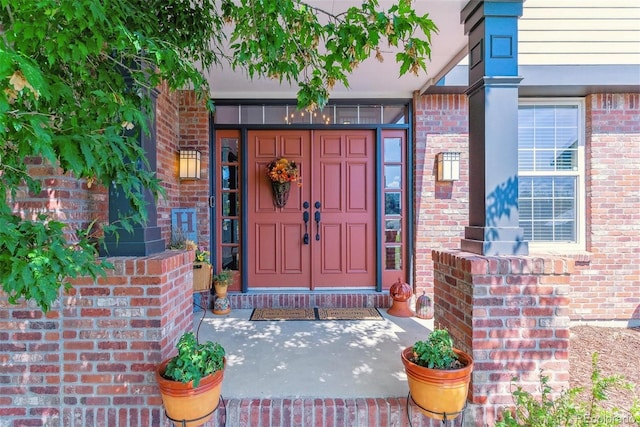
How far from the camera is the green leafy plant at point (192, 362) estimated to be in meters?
1.60

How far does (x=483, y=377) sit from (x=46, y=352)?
244cm

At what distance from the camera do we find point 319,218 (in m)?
3.82

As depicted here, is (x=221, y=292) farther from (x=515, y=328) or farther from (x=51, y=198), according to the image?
(x=515, y=328)

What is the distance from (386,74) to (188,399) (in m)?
3.12

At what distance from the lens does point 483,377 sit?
1838 mm

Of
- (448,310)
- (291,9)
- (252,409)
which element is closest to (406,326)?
(448,310)

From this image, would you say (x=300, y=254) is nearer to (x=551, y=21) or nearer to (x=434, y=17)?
(x=434, y=17)

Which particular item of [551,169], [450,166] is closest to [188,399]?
[450,166]

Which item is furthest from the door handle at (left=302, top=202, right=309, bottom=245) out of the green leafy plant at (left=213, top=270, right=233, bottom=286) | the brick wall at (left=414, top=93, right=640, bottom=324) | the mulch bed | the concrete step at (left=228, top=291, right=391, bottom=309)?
the mulch bed

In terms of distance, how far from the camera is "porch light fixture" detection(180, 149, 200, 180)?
11.8 ft

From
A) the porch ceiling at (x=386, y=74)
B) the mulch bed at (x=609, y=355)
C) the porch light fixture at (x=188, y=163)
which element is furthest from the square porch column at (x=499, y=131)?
the porch light fixture at (x=188, y=163)

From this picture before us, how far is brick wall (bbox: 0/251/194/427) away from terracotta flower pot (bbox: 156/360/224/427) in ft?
0.76

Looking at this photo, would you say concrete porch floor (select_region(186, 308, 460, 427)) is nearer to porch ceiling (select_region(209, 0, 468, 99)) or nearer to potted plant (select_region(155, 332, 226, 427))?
potted plant (select_region(155, 332, 226, 427))

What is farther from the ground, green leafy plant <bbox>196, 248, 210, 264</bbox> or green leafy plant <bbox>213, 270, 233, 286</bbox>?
green leafy plant <bbox>196, 248, 210, 264</bbox>
